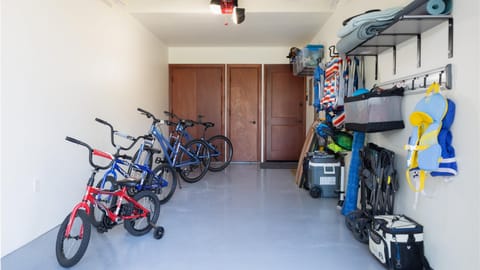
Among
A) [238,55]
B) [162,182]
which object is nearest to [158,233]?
[162,182]

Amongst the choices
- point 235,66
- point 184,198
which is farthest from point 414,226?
point 235,66

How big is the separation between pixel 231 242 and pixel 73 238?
1192mm

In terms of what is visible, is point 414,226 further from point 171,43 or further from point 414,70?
point 171,43

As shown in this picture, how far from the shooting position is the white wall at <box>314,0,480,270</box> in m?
1.73

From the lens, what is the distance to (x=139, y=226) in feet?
9.86

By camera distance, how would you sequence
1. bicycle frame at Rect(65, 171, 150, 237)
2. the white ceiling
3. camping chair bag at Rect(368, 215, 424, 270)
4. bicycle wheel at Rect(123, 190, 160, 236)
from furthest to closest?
the white ceiling, bicycle wheel at Rect(123, 190, 160, 236), bicycle frame at Rect(65, 171, 150, 237), camping chair bag at Rect(368, 215, 424, 270)

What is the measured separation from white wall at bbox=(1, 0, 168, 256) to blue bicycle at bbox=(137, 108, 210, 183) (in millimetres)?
736

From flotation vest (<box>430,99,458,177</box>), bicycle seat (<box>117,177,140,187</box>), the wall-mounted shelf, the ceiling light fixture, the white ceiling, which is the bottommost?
bicycle seat (<box>117,177,140,187</box>)

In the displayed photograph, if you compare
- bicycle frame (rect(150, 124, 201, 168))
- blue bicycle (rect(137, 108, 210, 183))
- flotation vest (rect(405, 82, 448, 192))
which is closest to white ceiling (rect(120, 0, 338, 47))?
blue bicycle (rect(137, 108, 210, 183))

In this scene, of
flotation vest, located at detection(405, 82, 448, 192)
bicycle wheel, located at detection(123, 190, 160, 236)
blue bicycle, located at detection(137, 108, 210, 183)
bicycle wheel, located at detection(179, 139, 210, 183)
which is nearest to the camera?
flotation vest, located at detection(405, 82, 448, 192)

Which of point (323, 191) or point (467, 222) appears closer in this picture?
point (467, 222)

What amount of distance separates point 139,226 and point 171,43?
4.50m

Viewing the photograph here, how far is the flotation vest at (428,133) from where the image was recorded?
1843mm

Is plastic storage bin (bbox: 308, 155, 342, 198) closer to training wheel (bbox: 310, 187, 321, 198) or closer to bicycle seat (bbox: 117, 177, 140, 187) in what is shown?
training wheel (bbox: 310, 187, 321, 198)
